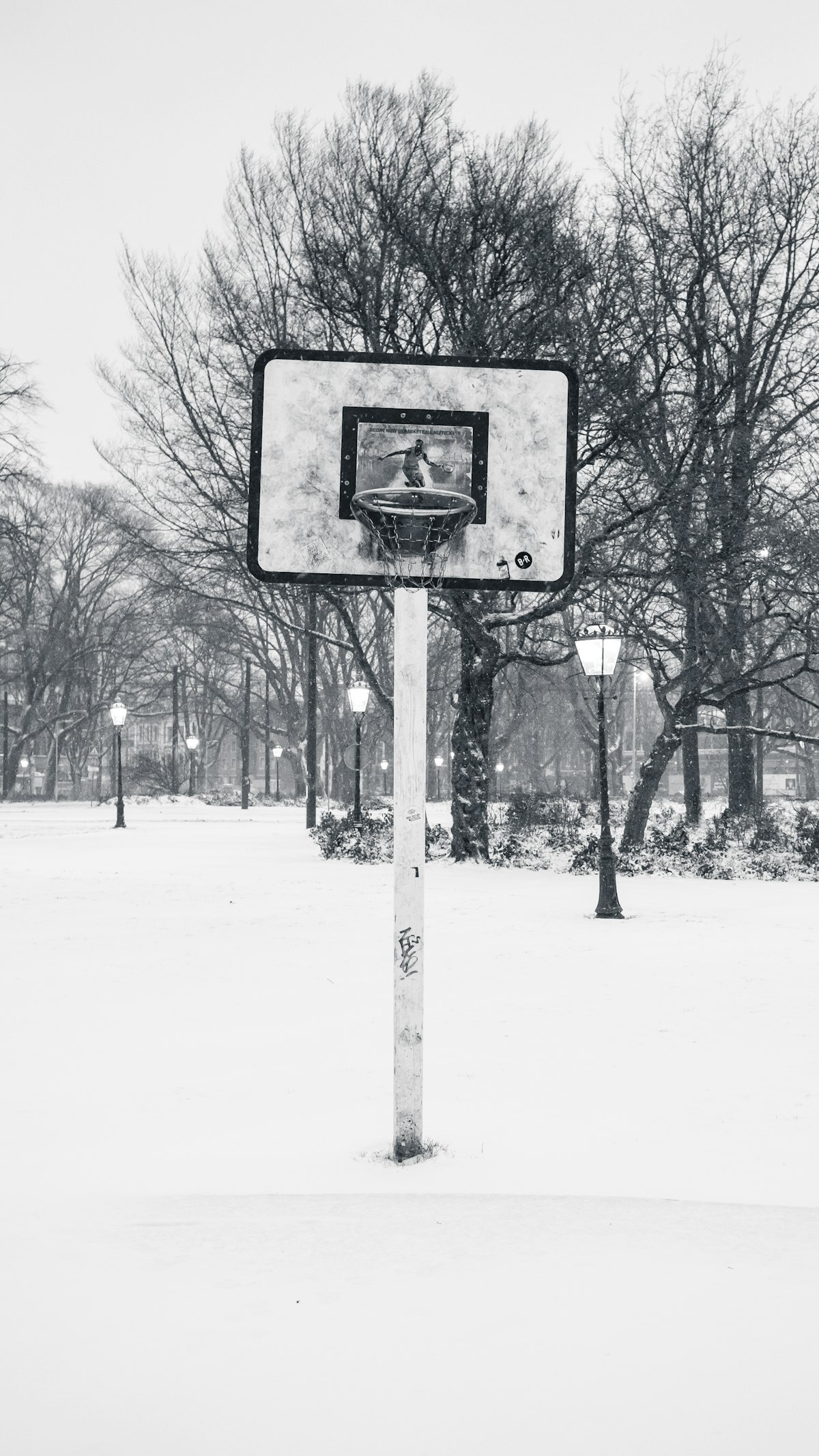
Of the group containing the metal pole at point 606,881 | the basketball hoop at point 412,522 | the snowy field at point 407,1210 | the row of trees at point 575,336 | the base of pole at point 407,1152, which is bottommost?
the snowy field at point 407,1210

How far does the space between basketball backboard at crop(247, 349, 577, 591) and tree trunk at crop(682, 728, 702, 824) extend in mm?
22691

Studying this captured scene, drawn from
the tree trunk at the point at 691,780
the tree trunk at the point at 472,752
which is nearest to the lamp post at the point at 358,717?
the tree trunk at the point at 472,752

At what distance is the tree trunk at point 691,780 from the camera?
28.6 meters

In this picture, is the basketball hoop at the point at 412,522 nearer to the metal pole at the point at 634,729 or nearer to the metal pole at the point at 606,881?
the metal pole at the point at 606,881

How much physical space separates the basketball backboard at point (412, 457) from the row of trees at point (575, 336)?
12.4 metres

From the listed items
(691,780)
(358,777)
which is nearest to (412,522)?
(358,777)

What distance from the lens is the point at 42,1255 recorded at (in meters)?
3.97

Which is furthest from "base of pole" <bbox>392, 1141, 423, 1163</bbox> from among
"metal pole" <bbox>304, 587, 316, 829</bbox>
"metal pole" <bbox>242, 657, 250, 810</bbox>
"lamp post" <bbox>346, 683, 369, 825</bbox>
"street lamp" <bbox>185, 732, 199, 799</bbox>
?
"street lamp" <bbox>185, 732, 199, 799</bbox>

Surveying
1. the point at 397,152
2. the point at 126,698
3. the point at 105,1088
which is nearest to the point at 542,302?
the point at 397,152

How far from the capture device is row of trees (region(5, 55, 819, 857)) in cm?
1809

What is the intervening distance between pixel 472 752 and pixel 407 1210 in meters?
16.0

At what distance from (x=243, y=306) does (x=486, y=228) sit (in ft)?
14.0

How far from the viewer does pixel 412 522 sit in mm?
5047

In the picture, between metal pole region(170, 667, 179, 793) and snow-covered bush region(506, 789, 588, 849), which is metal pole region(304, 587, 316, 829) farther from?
metal pole region(170, 667, 179, 793)
